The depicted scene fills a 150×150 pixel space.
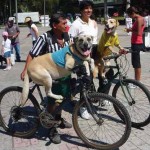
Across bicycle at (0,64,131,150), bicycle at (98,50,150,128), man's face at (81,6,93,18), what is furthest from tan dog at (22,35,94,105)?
man's face at (81,6,93,18)

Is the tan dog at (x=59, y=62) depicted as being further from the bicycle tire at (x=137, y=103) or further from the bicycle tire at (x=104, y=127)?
the bicycle tire at (x=137, y=103)

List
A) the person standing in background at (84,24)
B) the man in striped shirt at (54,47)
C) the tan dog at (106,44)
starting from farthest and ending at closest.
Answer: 1. the tan dog at (106,44)
2. the person standing in background at (84,24)
3. the man in striped shirt at (54,47)

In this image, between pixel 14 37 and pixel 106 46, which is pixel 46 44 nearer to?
pixel 106 46

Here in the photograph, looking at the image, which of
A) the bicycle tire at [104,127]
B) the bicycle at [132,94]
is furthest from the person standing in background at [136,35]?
the bicycle tire at [104,127]

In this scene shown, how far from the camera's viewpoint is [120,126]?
16.2ft

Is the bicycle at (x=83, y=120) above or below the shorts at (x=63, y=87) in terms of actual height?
below

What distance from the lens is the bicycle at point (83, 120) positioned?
4.43 metres

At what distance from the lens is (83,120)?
17.0 feet

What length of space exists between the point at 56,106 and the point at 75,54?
79 cm

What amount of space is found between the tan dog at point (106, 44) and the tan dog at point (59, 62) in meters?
1.26

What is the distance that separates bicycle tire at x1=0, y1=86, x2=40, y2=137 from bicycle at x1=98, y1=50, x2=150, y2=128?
1304 mm

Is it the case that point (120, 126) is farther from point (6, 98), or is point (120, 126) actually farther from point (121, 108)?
point (6, 98)

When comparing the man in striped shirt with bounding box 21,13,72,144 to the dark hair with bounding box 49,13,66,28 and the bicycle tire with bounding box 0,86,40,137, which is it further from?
the bicycle tire with bounding box 0,86,40,137

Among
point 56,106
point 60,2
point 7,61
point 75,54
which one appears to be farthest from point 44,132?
point 60,2
